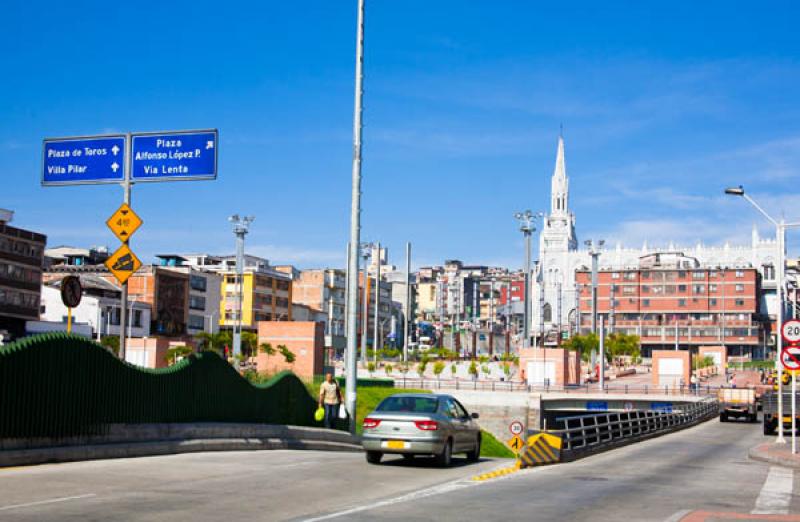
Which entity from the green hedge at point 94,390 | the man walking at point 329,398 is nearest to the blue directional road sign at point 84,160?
the green hedge at point 94,390

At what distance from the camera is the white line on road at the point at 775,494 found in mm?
15336

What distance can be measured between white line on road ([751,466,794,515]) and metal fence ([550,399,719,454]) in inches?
211

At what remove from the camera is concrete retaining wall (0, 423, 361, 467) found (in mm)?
17984

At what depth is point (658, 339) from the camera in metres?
178

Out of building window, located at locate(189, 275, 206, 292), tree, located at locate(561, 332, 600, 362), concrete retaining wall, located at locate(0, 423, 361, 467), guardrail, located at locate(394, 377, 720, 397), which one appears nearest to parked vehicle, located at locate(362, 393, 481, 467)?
concrete retaining wall, located at locate(0, 423, 361, 467)

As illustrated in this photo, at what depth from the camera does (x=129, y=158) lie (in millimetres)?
24109

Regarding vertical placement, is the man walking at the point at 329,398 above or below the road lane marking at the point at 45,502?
above

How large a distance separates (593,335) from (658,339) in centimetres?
4813

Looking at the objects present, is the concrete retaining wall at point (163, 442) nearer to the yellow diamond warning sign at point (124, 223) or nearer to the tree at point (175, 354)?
the yellow diamond warning sign at point (124, 223)

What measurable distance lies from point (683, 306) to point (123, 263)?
165 metres

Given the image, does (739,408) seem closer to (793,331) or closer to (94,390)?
(793,331)

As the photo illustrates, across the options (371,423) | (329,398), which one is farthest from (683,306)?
(371,423)

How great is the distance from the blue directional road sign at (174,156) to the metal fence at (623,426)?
11.1 metres

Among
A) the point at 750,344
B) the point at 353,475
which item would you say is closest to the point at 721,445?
the point at 353,475
